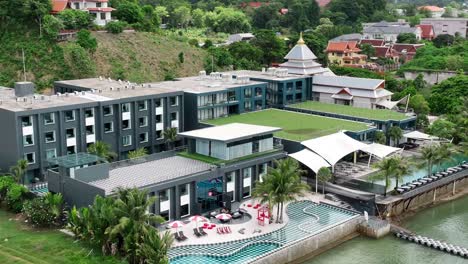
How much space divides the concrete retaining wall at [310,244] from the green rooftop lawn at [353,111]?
21.8 meters

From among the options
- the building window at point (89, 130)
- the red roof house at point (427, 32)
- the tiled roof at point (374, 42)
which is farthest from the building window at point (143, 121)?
the red roof house at point (427, 32)

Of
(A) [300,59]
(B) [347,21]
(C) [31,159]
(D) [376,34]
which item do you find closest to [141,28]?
(A) [300,59]

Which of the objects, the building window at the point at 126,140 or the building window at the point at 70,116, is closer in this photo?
the building window at the point at 70,116

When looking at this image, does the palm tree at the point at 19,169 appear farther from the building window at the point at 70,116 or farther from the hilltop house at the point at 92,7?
the hilltop house at the point at 92,7

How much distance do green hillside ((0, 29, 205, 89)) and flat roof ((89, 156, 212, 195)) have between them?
3003cm

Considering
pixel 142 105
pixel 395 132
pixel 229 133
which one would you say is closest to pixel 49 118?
pixel 142 105

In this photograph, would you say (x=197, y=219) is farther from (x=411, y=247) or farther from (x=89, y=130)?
(x=89, y=130)

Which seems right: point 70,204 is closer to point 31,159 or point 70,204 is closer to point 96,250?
point 96,250

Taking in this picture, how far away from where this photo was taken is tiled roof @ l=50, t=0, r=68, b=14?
76.1 meters

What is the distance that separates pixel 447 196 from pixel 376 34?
86.6 metres

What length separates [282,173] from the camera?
123 feet

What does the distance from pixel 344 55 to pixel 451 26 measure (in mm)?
49643

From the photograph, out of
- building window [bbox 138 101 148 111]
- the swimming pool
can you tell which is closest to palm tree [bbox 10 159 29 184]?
building window [bbox 138 101 148 111]

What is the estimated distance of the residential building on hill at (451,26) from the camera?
139 meters
